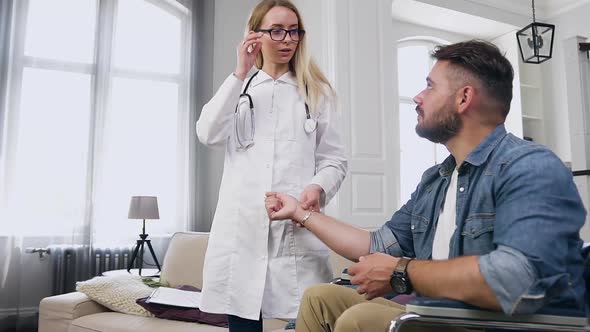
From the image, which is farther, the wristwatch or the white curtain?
the white curtain

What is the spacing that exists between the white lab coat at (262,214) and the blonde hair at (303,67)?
3 centimetres

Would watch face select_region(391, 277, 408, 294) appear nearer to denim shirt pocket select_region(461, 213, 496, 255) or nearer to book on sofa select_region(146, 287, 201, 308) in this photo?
denim shirt pocket select_region(461, 213, 496, 255)

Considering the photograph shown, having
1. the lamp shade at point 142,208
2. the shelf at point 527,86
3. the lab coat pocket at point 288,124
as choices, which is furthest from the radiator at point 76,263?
the shelf at point 527,86

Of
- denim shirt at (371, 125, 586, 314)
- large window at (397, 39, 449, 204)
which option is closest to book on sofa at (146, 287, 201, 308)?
denim shirt at (371, 125, 586, 314)

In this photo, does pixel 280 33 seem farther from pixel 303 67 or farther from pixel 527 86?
pixel 527 86

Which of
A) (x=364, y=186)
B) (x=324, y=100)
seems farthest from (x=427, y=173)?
(x=364, y=186)

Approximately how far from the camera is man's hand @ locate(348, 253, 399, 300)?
3.13ft

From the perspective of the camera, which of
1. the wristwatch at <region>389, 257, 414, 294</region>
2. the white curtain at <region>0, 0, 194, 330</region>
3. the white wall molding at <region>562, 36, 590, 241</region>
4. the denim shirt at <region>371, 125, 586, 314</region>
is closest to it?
the denim shirt at <region>371, 125, 586, 314</region>

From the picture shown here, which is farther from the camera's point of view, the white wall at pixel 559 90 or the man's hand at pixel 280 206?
the white wall at pixel 559 90

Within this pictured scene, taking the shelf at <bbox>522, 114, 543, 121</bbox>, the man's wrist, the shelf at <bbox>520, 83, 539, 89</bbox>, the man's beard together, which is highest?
the shelf at <bbox>520, 83, 539, 89</bbox>

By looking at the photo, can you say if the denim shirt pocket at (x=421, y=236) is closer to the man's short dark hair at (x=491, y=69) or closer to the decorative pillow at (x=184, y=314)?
the man's short dark hair at (x=491, y=69)

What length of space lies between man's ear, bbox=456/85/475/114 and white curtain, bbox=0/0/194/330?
344cm

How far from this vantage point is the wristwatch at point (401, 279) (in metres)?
0.91

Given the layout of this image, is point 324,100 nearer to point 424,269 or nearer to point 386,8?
point 424,269
